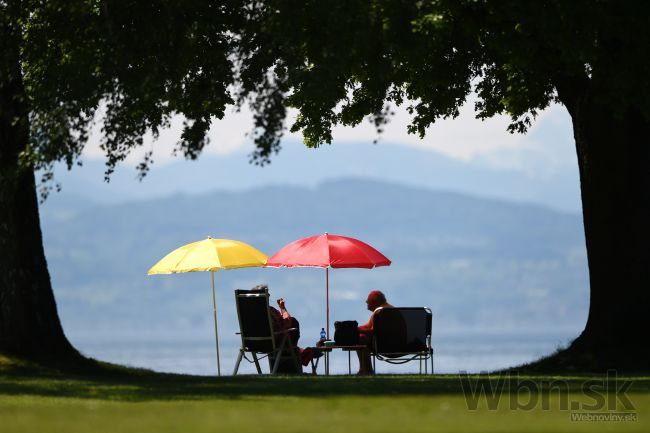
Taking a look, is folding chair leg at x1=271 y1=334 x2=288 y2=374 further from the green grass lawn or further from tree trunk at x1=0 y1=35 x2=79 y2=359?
tree trunk at x1=0 y1=35 x2=79 y2=359

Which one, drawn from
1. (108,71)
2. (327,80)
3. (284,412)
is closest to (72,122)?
(108,71)

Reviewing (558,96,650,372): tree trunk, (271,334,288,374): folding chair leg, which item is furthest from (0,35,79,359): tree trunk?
(558,96,650,372): tree trunk

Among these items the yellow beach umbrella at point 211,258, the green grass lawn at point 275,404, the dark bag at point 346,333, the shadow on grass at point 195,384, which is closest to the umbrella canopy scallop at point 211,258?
the yellow beach umbrella at point 211,258

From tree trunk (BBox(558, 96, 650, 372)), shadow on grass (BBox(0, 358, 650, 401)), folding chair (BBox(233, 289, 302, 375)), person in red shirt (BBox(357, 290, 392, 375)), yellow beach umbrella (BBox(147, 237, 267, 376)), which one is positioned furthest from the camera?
yellow beach umbrella (BBox(147, 237, 267, 376))

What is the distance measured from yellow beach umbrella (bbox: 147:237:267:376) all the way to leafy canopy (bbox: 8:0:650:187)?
8.97 ft

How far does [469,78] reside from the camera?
74.2 feet

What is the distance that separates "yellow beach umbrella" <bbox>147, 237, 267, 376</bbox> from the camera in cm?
2247

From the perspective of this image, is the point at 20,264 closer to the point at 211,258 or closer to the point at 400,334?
the point at 211,258

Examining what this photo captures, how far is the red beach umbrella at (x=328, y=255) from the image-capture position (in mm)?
22344

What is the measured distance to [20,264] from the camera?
61.4 feet

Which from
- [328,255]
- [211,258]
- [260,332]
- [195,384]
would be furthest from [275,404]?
[211,258]

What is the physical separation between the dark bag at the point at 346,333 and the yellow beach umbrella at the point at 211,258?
2.11 m

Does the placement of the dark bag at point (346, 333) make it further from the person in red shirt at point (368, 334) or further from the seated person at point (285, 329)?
the seated person at point (285, 329)

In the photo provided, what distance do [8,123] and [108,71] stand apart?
2098mm
